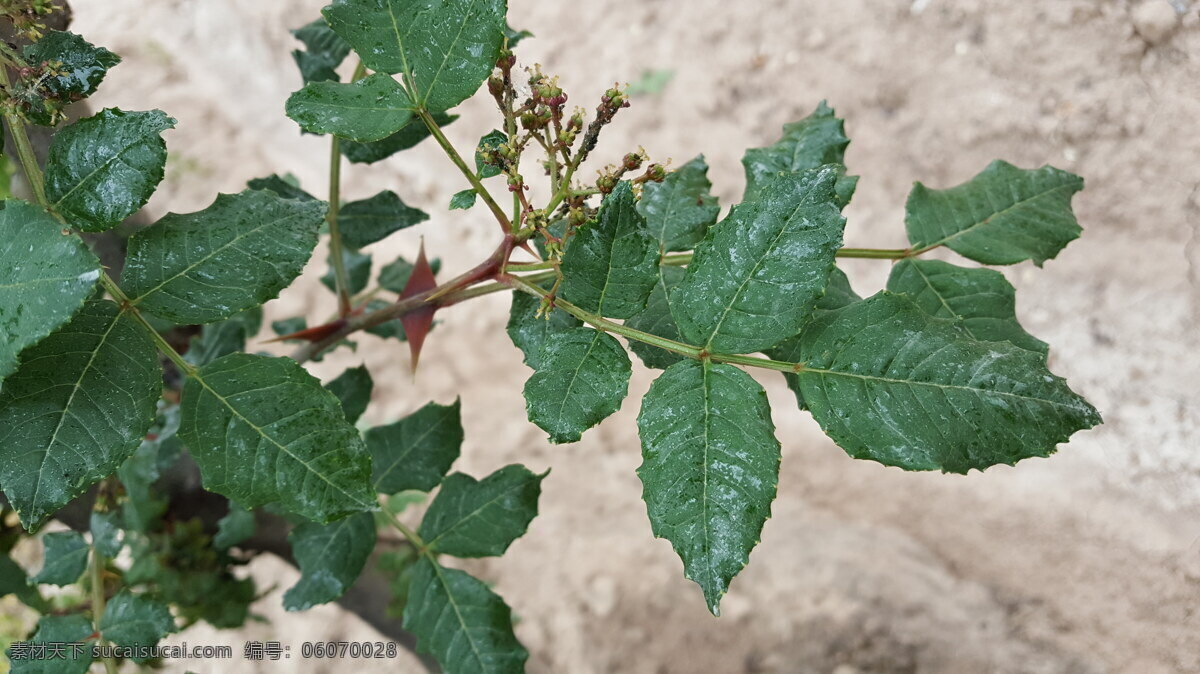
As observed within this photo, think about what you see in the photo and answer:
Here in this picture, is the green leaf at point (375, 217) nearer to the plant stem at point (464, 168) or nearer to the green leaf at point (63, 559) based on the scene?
the plant stem at point (464, 168)

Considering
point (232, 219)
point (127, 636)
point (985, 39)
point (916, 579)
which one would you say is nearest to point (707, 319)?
point (232, 219)

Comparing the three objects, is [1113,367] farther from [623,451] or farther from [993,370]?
[993,370]

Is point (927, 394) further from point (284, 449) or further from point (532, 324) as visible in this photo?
point (284, 449)

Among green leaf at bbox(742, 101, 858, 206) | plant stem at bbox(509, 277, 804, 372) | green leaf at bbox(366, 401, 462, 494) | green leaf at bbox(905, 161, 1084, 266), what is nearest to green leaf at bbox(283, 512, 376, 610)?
green leaf at bbox(366, 401, 462, 494)

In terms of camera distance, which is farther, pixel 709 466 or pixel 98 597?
pixel 98 597

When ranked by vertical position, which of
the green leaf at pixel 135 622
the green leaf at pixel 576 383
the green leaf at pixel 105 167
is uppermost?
the green leaf at pixel 105 167

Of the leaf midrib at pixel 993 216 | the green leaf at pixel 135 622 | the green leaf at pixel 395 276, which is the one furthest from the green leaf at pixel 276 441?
the green leaf at pixel 395 276

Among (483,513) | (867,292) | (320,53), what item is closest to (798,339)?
(483,513)
